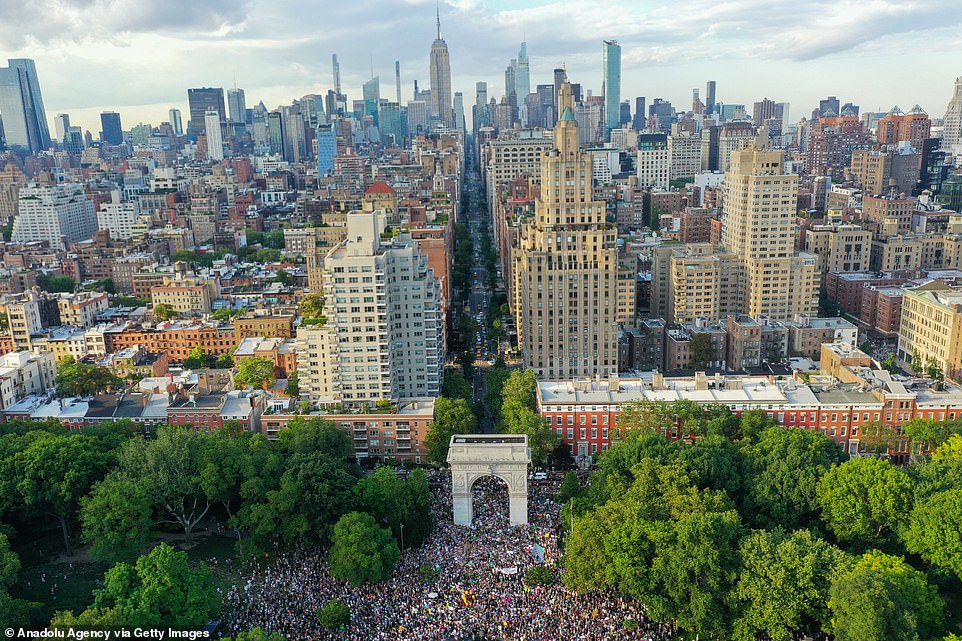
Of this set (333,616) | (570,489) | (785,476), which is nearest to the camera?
(333,616)

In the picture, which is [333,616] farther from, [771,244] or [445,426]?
[771,244]

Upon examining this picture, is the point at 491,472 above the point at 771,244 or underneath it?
underneath

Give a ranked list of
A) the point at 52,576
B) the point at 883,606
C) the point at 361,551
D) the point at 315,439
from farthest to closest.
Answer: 1. the point at 315,439
2. the point at 52,576
3. the point at 361,551
4. the point at 883,606

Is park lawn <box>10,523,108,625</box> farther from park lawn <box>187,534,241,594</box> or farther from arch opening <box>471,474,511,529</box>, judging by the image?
arch opening <box>471,474,511,529</box>

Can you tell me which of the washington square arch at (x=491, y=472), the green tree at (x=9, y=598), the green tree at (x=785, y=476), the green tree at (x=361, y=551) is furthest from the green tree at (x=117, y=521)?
the green tree at (x=785, y=476)

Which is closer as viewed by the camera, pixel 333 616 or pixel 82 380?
pixel 333 616

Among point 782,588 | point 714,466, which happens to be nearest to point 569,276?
point 714,466

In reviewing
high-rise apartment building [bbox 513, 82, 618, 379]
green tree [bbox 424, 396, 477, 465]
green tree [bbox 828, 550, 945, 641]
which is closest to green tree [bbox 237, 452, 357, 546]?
green tree [bbox 424, 396, 477, 465]
